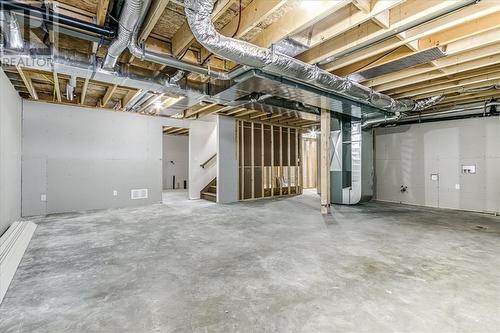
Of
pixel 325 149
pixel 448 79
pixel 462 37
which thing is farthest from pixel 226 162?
pixel 462 37

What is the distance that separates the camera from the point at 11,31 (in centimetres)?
238

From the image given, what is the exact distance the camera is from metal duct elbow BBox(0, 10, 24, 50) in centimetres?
218

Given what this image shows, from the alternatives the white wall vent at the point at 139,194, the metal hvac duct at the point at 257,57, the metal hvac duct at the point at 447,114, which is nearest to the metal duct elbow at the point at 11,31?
the metal hvac duct at the point at 257,57

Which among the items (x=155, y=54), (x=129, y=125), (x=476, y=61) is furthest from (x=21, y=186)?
(x=476, y=61)

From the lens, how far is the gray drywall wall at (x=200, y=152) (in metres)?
7.55

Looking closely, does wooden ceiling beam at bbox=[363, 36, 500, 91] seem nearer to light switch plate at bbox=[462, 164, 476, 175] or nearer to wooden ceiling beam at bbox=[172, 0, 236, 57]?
wooden ceiling beam at bbox=[172, 0, 236, 57]

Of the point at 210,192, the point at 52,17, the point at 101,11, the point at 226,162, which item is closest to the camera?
the point at 52,17

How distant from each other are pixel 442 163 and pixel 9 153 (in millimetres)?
8932

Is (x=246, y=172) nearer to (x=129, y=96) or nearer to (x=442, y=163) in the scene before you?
(x=129, y=96)

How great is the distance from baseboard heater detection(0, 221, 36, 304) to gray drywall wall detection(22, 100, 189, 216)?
1457mm

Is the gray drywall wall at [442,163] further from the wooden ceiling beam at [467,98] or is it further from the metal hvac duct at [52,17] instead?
the metal hvac duct at [52,17]

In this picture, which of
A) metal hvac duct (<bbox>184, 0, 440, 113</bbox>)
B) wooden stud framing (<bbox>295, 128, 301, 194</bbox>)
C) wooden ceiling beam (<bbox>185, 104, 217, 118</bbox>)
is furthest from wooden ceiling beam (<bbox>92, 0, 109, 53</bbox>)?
wooden stud framing (<bbox>295, 128, 301, 194</bbox>)

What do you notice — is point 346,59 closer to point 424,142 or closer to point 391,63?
point 391,63

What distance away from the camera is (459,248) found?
318cm
